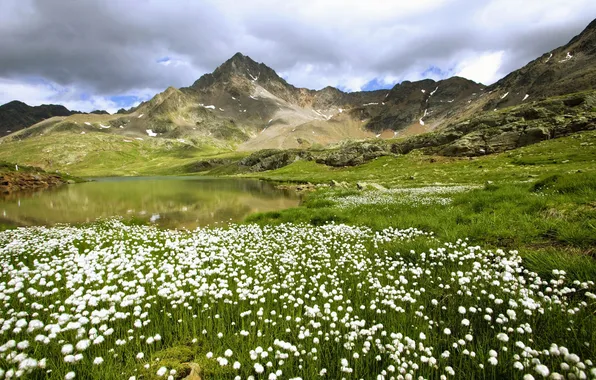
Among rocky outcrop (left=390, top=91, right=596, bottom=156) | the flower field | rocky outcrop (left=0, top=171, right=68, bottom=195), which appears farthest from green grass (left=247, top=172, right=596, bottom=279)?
rocky outcrop (left=390, top=91, right=596, bottom=156)

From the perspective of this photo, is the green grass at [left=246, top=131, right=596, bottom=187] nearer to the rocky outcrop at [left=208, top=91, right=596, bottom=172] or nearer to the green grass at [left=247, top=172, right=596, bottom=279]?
the rocky outcrop at [left=208, top=91, right=596, bottom=172]

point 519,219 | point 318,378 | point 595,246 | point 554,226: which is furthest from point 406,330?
point 519,219

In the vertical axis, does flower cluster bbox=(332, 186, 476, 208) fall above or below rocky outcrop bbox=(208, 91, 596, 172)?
below

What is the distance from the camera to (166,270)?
844cm

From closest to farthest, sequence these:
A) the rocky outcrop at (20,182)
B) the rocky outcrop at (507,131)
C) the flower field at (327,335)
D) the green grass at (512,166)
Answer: the flower field at (327,335) → the green grass at (512,166) → the rocky outcrop at (20,182) → the rocky outcrop at (507,131)

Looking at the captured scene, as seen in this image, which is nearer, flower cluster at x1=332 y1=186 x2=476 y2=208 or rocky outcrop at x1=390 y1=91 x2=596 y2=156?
flower cluster at x1=332 y1=186 x2=476 y2=208

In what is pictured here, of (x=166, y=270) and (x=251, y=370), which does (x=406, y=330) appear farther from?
(x=166, y=270)

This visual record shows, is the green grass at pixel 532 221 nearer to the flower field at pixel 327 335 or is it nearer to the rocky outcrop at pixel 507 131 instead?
the flower field at pixel 327 335

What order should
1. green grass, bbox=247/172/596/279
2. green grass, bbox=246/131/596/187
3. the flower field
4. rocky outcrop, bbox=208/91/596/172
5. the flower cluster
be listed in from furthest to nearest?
rocky outcrop, bbox=208/91/596/172, green grass, bbox=246/131/596/187, the flower cluster, green grass, bbox=247/172/596/279, the flower field

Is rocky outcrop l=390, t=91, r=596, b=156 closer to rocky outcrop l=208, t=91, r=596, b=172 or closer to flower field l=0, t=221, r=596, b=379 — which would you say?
rocky outcrop l=208, t=91, r=596, b=172

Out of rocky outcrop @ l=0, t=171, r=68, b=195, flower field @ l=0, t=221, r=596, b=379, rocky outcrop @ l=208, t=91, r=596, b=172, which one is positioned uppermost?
rocky outcrop @ l=208, t=91, r=596, b=172

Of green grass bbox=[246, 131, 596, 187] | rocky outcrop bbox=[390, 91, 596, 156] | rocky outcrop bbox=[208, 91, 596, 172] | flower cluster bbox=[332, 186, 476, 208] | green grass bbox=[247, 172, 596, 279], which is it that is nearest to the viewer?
green grass bbox=[247, 172, 596, 279]

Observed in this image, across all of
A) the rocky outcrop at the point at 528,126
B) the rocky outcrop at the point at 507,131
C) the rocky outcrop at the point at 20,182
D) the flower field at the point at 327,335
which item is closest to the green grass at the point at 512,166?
the rocky outcrop at the point at 528,126

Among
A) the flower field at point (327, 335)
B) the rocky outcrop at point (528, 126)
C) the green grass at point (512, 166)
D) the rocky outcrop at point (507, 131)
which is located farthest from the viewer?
the rocky outcrop at point (507, 131)
